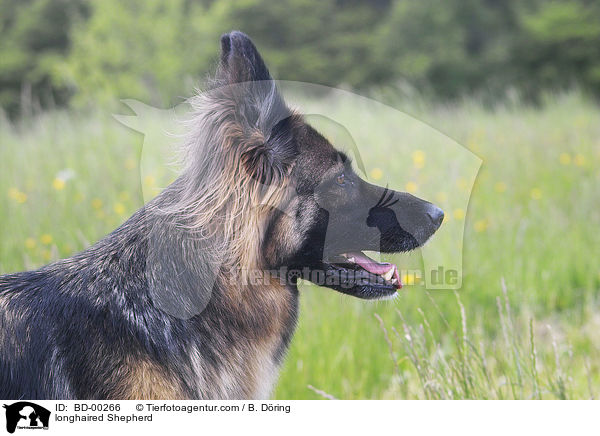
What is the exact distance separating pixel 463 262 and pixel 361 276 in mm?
2456

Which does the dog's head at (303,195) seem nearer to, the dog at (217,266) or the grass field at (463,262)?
the dog at (217,266)

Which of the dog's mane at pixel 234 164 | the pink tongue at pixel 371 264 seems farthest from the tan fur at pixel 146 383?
the pink tongue at pixel 371 264

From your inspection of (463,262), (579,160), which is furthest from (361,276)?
(579,160)

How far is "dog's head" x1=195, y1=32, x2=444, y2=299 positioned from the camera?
210 centimetres

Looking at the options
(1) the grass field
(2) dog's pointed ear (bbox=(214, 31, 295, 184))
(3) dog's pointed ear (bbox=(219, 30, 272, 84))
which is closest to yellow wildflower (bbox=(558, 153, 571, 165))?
(1) the grass field

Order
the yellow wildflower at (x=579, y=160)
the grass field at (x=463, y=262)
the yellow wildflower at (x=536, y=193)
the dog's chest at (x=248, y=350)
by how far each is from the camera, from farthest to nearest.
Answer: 1. the yellow wildflower at (x=579, y=160)
2. the yellow wildflower at (x=536, y=193)
3. the grass field at (x=463, y=262)
4. the dog's chest at (x=248, y=350)

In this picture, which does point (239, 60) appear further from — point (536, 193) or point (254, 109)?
point (536, 193)

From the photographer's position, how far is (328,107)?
11.1 feet

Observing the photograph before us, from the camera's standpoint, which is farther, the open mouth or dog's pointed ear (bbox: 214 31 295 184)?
the open mouth

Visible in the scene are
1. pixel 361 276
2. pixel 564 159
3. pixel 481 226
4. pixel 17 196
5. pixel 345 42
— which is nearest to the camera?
pixel 361 276

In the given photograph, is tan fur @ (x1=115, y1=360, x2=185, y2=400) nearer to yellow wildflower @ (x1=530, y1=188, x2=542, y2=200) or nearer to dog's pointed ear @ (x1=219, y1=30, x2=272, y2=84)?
dog's pointed ear @ (x1=219, y1=30, x2=272, y2=84)

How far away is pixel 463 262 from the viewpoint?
4625 mm

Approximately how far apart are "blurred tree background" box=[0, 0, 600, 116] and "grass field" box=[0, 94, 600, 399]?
5.51 meters
